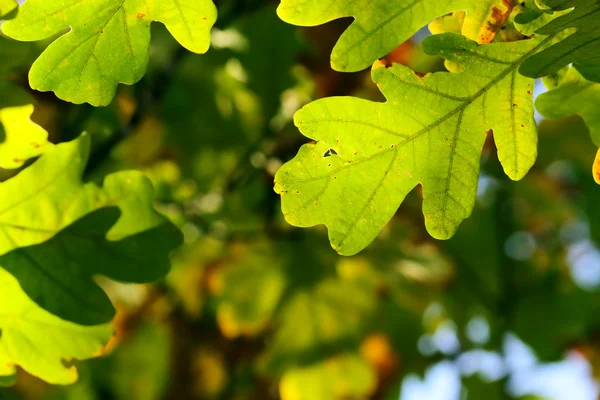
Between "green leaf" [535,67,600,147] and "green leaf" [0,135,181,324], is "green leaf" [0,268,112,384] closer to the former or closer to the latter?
"green leaf" [0,135,181,324]

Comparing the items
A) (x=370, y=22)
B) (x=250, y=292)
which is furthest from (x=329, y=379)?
(x=370, y=22)

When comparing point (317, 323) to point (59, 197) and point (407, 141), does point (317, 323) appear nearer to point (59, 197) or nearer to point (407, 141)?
point (59, 197)

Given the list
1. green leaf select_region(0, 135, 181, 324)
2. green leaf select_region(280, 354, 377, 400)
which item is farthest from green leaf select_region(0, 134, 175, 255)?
green leaf select_region(280, 354, 377, 400)

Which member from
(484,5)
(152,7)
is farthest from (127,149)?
(484,5)

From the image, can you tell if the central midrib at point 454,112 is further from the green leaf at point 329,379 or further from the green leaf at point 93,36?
the green leaf at point 329,379

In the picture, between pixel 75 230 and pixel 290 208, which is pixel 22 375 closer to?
pixel 75 230

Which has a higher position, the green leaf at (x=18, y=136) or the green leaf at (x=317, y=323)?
the green leaf at (x=18, y=136)

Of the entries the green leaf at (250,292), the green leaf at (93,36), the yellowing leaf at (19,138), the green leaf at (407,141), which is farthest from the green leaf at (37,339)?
the green leaf at (250,292)
